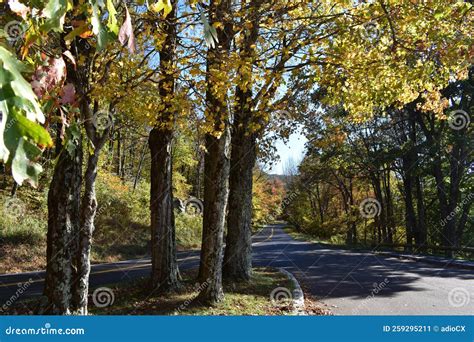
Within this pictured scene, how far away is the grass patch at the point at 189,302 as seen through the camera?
7.48m

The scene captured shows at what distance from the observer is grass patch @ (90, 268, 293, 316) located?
7480mm

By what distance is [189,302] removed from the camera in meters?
8.02

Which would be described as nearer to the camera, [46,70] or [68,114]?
[46,70]

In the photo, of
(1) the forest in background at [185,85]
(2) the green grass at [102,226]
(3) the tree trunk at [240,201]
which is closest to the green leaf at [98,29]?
(1) the forest in background at [185,85]

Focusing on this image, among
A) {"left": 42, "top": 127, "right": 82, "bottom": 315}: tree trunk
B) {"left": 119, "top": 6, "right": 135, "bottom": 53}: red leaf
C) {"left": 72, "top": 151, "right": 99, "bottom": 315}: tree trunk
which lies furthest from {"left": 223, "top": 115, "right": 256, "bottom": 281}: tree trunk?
{"left": 119, "top": 6, "right": 135, "bottom": 53}: red leaf

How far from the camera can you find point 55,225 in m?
6.25

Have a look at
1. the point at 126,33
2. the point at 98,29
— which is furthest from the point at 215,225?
the point at 98,29

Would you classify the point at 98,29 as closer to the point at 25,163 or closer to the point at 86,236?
the point at 25,163

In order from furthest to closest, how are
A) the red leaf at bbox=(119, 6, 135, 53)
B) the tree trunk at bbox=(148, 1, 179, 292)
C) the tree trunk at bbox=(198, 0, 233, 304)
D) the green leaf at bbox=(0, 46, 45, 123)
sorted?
the tree trunk at bbox=(148, 1, 179, 292) → the tree trunk at bbox=(198, 0, 233, 304) → the red leaf at bbox=(119, 6, 135, 53) → the green leaf at bbox=(0, 46, 45, 123)

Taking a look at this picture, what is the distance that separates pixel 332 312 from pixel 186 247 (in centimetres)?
2120

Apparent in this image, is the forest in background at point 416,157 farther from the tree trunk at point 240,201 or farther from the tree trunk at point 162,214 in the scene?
the tree trunk at point 162,214

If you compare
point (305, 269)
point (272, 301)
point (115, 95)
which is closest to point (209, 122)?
point (115, 95)

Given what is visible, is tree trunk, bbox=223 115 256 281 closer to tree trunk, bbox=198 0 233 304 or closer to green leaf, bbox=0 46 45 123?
tree trunk, bbox=198 0 233 304

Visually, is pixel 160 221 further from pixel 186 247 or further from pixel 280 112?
pixel 186 247
